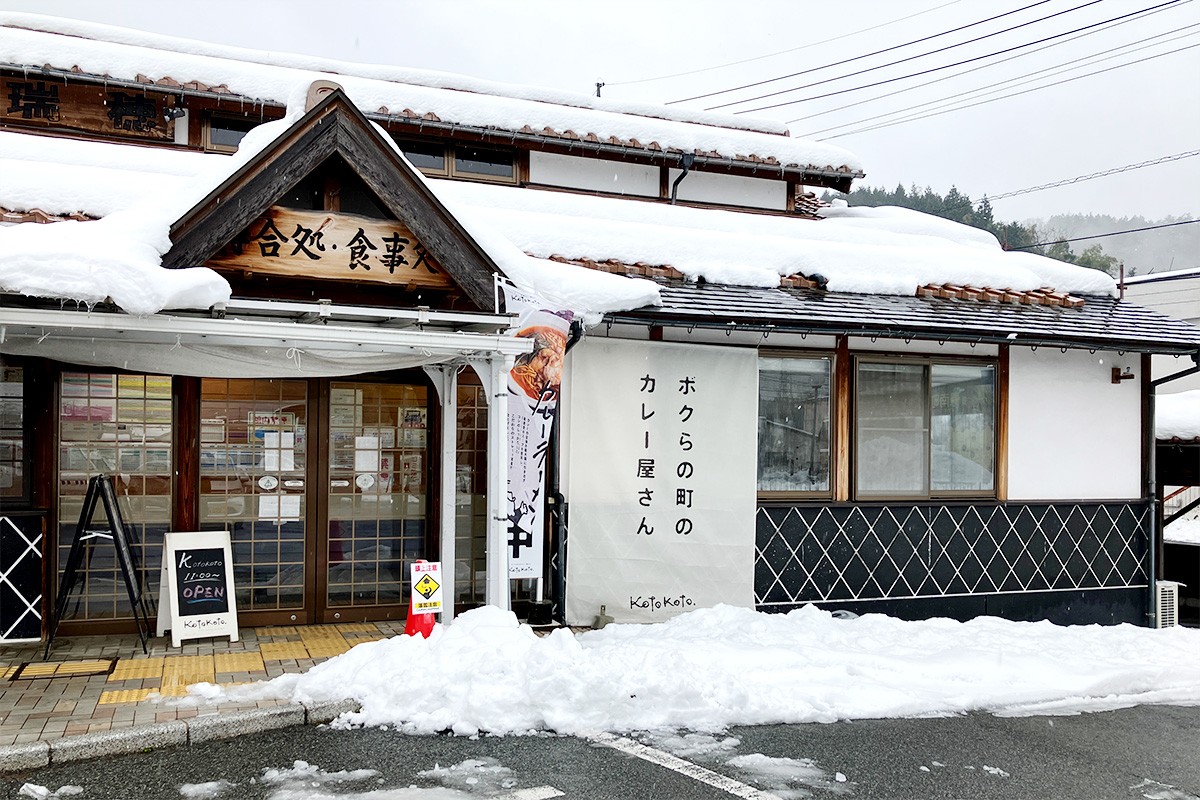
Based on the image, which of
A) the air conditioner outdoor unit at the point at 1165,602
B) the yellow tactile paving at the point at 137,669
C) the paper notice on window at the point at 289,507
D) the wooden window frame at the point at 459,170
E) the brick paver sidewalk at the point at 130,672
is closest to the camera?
the brick paver sidewalk at the point at 130,672

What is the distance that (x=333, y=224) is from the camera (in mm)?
7508

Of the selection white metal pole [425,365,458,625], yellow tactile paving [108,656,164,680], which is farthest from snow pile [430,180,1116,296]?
yellow tactile paving [108,656,164,680]

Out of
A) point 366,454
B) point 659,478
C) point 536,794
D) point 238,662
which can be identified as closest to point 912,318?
point 659,478

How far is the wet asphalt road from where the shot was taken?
17.5 feet

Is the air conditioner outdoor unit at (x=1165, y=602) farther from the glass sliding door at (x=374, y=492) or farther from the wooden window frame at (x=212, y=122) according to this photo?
the wooden window frame at (x=212, y=122)

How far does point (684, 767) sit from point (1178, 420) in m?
11.3

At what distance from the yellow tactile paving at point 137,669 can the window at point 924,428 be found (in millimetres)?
7193

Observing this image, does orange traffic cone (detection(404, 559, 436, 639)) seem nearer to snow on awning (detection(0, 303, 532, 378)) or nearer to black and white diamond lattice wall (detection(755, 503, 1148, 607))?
snow on awning (detection(0, 303, 532, 378))

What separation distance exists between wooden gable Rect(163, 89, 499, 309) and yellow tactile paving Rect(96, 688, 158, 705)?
119 inches

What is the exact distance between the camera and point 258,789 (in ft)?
17.2

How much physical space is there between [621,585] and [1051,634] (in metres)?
4.41

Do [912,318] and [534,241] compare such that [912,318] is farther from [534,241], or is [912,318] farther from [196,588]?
[196,588]

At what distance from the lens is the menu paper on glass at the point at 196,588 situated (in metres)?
8.39

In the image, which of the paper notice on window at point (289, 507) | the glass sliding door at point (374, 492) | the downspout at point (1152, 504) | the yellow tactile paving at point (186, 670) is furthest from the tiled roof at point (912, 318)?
the yellow tactile paving at point (186, 670)
